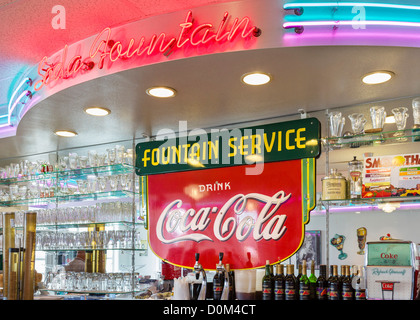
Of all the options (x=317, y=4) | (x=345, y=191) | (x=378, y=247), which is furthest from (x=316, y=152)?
(x=317, y=4)

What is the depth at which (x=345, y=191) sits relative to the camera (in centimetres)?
306

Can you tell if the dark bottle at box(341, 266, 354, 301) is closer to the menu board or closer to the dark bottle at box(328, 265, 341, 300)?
the dark bottle at box(328, 265, 341, 300)

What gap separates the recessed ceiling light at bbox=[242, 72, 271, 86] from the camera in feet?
9.86

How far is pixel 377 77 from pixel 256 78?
87 cm

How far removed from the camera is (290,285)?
2930 millimetres

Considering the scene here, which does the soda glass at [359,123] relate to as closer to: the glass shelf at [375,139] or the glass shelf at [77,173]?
the glass shelf at [375,139]

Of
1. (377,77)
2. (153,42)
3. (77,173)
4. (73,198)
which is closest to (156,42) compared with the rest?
(153,42)

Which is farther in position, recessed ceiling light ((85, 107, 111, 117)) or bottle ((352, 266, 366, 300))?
recessed ceiling light ((85, 107, 111, 117))

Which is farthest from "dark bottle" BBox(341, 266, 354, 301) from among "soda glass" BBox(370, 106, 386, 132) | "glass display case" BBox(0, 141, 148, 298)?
"glass display case" BBox(0, 141, 148, 298)

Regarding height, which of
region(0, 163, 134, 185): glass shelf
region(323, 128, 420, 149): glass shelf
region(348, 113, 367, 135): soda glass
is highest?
region(348, 113, 367, 135): soda glass

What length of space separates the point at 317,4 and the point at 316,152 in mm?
1187

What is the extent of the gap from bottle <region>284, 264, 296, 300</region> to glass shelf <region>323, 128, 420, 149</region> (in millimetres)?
980

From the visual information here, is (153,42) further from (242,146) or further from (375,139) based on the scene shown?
(375,139)

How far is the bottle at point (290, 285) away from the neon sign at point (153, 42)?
1.59m
